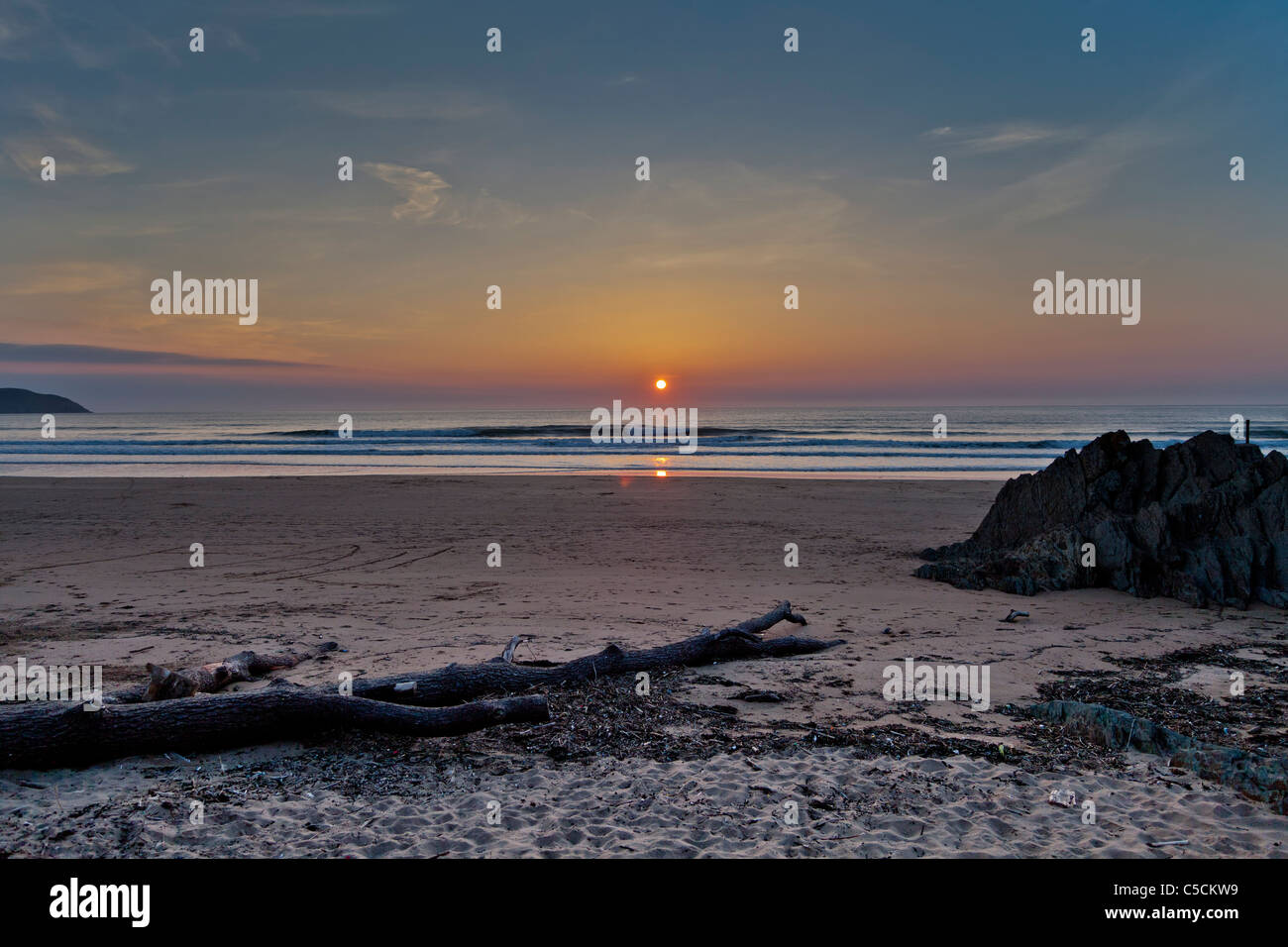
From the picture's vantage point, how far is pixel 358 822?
4.07m

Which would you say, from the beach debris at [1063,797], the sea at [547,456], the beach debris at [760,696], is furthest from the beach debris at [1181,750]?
the sea at [547,456]

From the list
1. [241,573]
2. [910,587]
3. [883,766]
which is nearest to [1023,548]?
[910,587]

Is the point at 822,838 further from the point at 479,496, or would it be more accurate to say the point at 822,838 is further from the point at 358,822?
the point at 479,496

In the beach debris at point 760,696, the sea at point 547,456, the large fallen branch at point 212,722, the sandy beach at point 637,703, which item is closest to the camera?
the sandy beach at point 637,703

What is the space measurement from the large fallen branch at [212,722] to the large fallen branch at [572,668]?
18.7 inches

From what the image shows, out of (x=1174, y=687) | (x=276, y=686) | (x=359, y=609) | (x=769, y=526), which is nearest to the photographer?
(x=276, y=686)

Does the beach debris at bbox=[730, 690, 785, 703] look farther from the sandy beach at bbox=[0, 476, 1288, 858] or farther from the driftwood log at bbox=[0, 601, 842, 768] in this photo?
the driftwood log at bbox=[0, 601, 842, 768]

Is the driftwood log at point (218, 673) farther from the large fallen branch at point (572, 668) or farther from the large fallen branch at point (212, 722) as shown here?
the large fallen branch at point (572, 668)

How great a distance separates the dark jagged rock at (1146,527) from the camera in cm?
958

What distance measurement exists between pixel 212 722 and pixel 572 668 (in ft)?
8.79

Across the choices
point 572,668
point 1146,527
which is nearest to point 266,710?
point 572,668

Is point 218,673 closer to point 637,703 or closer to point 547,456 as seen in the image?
point 637,703

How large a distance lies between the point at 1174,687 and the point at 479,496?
711 inches

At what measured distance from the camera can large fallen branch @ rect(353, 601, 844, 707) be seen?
18.9 feet
